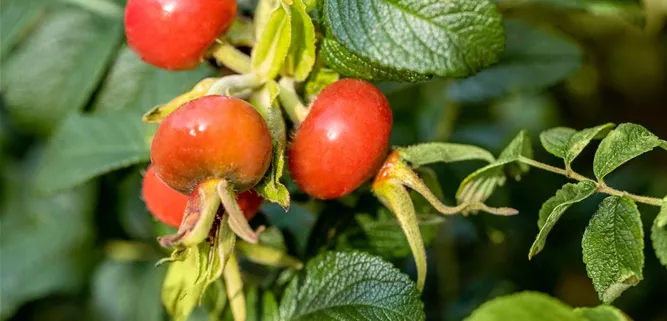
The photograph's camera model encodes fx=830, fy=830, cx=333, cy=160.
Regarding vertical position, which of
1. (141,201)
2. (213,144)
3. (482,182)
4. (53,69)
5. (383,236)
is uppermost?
(213,144)

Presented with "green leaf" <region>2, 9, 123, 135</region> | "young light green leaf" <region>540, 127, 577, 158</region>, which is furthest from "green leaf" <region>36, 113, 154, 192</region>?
"young light green leaf" <region>540, 127, 577, 158</region>

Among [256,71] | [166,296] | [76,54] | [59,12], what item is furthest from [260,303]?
[59,12]

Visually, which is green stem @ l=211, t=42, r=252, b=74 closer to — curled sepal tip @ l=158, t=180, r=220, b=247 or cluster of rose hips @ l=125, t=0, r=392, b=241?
cluster of rose hips @ l=125, t=0, r=392, b=241

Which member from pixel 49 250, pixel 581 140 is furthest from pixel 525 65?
pixel 49 250

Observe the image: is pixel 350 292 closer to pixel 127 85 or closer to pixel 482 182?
pixel 482 182

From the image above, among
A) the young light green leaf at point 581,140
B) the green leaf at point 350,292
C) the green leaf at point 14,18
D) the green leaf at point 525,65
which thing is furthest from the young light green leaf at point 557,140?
the green leaf at point 14,18
